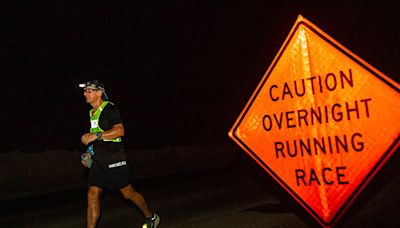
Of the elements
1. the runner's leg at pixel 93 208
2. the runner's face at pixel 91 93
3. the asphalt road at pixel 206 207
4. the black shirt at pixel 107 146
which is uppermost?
the runner's face at pixel 91 93

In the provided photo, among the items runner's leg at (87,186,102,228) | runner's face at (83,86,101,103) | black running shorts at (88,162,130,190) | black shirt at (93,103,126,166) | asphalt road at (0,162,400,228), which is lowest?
asphalt road at (0,162,400,228)

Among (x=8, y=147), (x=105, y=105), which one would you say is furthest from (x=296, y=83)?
(x=8, y=147)

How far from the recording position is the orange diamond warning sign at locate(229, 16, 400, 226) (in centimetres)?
301

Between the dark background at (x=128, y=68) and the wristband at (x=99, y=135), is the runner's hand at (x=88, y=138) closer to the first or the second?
the wristband at (x=99, y=135)

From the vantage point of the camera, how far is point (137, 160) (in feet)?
52.9

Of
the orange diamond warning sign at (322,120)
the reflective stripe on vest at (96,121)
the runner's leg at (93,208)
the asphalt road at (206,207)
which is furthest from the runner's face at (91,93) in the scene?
the orange diamond warning sign at (322,120)

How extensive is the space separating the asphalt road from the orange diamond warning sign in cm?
291

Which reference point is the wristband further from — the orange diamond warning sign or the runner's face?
the orange diamond warning sign

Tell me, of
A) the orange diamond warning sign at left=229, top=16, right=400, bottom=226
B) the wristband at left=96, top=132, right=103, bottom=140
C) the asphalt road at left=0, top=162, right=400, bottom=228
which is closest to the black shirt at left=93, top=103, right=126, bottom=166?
the wristband at left=96, top=132, right=103, bottom=140

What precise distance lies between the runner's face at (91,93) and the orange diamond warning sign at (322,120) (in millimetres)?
2694

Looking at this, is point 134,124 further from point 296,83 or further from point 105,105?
point 296,83

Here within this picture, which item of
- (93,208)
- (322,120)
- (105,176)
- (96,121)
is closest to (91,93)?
(96,121)

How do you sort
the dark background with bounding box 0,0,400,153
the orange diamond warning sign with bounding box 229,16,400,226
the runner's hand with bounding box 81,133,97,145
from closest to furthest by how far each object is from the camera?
1. the orange diamond warning sign with bounding box 229,16,400,226
2. the runner's hand with bounding box 81,133,97,145
3. the dark background with bounding box 0,0,400,153

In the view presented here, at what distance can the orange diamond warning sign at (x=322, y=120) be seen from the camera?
3014mm
